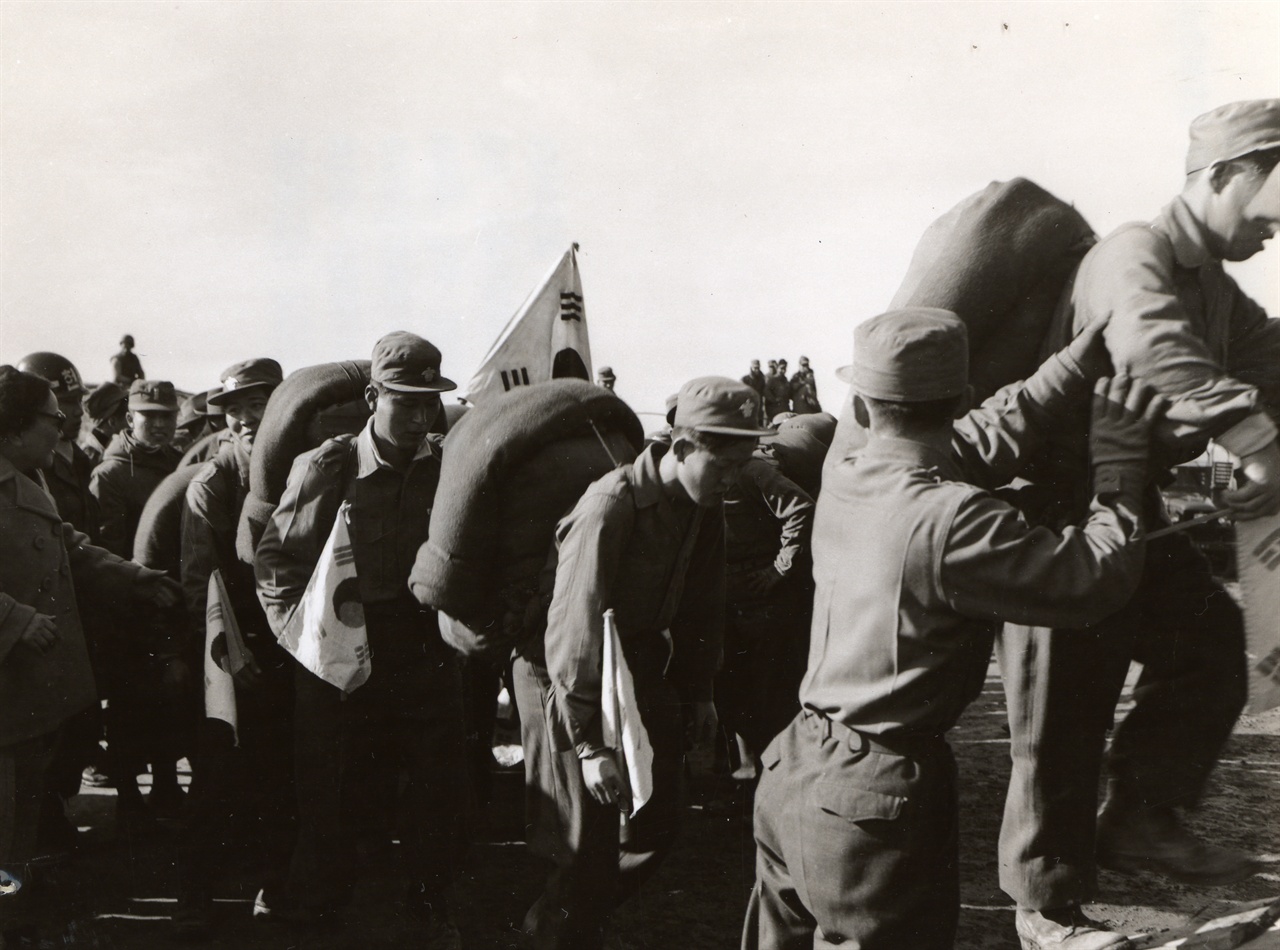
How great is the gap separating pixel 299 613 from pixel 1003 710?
585 centimetres

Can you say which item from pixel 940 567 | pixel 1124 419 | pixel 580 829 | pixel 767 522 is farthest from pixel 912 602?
pixel 767 522

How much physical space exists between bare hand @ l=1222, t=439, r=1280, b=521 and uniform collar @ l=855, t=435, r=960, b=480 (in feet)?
2.49

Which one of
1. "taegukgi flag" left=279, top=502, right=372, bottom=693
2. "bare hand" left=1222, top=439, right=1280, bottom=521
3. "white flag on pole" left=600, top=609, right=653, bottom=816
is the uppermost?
"bare hand" left=1222, top=439, right=1280, bottom=521

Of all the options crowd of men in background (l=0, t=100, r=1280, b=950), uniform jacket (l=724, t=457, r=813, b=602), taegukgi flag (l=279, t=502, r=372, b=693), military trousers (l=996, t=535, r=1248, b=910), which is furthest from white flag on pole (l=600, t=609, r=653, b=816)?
uniform jacket (l=724, t=457, r=813, b=602)

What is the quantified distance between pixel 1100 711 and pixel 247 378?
415 cm

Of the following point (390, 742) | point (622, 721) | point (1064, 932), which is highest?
point (622, 721)

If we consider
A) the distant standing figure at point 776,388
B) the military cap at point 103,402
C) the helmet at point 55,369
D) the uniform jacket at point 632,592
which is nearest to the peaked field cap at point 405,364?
the uniform jacket at point 632,592

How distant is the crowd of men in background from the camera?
8.71 feet

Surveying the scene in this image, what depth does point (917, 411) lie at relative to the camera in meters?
2.70

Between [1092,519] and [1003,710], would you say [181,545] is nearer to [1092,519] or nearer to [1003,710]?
[1092,519]

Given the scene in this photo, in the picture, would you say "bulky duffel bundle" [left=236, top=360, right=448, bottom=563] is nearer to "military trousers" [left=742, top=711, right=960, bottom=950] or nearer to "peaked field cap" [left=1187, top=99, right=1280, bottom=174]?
"military trousers" [left=742, top=711, right=960, bottom=950]

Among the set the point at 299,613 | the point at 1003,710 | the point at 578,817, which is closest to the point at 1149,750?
the point at 578,817

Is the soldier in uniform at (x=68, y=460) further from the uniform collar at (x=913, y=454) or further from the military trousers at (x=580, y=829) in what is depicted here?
the uniform collar at (x=913, y=454)

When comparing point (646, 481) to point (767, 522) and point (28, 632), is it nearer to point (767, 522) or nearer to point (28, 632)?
point (28, 632)
